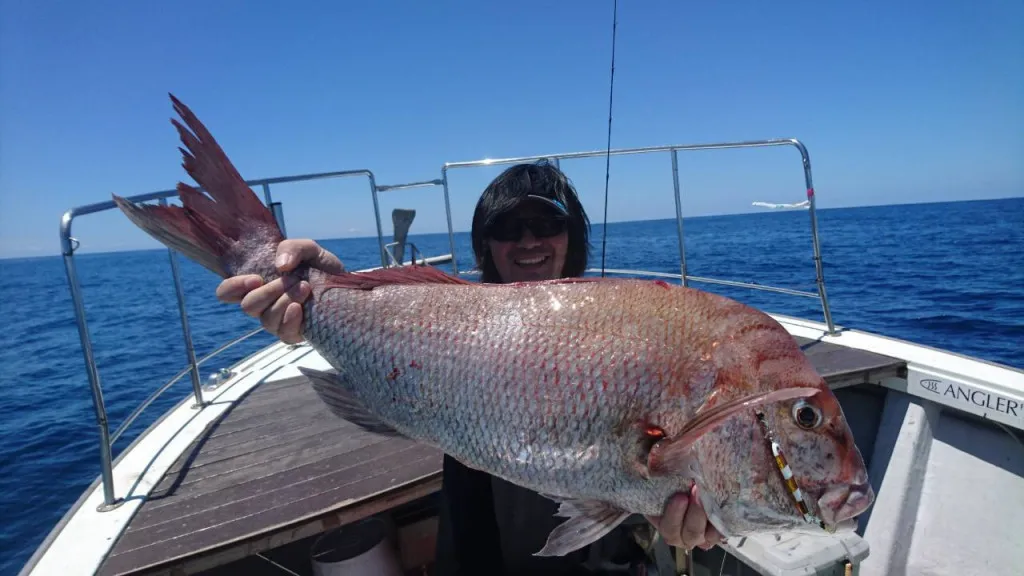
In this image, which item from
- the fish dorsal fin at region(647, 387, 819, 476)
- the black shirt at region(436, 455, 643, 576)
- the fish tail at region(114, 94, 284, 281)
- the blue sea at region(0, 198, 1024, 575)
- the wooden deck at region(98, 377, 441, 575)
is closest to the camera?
the fish dorsal fin at region(647, 387, 819, 476)

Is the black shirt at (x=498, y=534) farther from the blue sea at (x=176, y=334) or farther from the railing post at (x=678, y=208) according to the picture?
the blue sea at (x=176, y=334)

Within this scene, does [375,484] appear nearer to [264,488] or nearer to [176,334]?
[264,488]

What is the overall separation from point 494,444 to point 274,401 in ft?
9.76

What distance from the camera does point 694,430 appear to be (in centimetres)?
124

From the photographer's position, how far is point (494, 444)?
146 cm

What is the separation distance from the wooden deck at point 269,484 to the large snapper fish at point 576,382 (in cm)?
105

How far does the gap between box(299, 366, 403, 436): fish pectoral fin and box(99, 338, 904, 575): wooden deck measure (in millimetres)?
979

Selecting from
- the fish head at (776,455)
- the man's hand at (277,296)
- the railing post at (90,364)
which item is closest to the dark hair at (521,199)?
the man's hand at (277,296)

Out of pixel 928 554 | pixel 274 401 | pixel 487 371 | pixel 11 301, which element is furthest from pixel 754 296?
pixel 11 301

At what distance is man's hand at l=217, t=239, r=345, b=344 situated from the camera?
→ 1630 millimetres

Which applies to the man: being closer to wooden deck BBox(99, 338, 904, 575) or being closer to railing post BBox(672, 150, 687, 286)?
wooden deck BBox(99, 338, 904, 575)

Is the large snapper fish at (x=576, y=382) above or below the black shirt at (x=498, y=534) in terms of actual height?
above

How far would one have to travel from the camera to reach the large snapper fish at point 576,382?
1.28 m

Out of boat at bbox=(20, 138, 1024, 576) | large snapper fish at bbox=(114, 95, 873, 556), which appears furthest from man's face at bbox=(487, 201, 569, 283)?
boat at bbox=(20, 138, 1024, 576)
